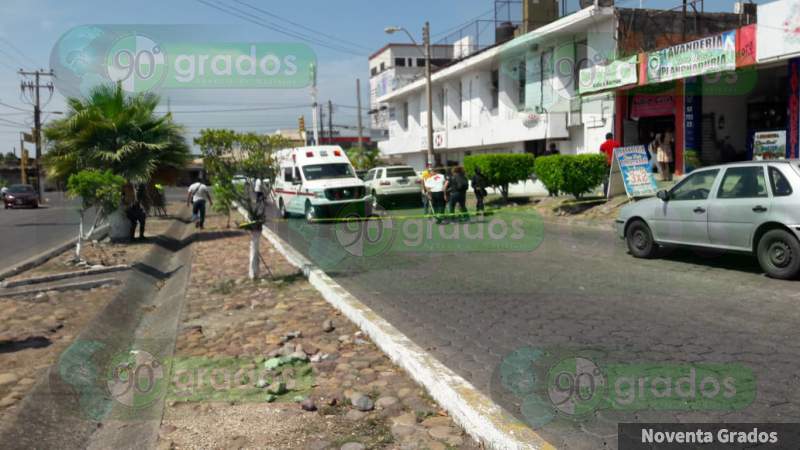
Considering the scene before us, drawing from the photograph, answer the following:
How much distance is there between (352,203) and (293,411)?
1622 cm

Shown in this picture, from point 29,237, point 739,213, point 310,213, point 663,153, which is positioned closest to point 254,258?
point 739,213

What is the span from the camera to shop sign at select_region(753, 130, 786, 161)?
1748 cm

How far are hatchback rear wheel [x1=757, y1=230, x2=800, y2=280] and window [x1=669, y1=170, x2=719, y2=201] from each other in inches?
45.6

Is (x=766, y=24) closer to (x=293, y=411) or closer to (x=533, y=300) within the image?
(x=533, y=300)

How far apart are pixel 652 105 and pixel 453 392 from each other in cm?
2018

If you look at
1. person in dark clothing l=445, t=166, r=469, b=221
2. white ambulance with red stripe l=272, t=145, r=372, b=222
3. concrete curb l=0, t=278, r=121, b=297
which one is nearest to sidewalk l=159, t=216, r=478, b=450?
concrete curb l=0, t=278, r=121, b=297

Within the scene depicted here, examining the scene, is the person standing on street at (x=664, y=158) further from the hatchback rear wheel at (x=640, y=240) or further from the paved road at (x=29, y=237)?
the paved road at (x=29, y=237)

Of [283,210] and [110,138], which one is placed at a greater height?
[110,138]

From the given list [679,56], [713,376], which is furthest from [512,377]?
[679,56]

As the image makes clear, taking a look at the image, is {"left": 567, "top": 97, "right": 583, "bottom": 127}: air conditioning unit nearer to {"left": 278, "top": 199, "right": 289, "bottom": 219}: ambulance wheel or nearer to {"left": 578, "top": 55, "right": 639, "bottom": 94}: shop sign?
{"left": 578, "top": 55, "right": 639, "bottom": 94}: shop sign

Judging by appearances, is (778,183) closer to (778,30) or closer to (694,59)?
(778,30)

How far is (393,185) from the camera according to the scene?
25172 mm

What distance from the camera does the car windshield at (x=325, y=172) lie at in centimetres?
2170

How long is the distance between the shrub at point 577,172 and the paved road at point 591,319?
6.21 meters
